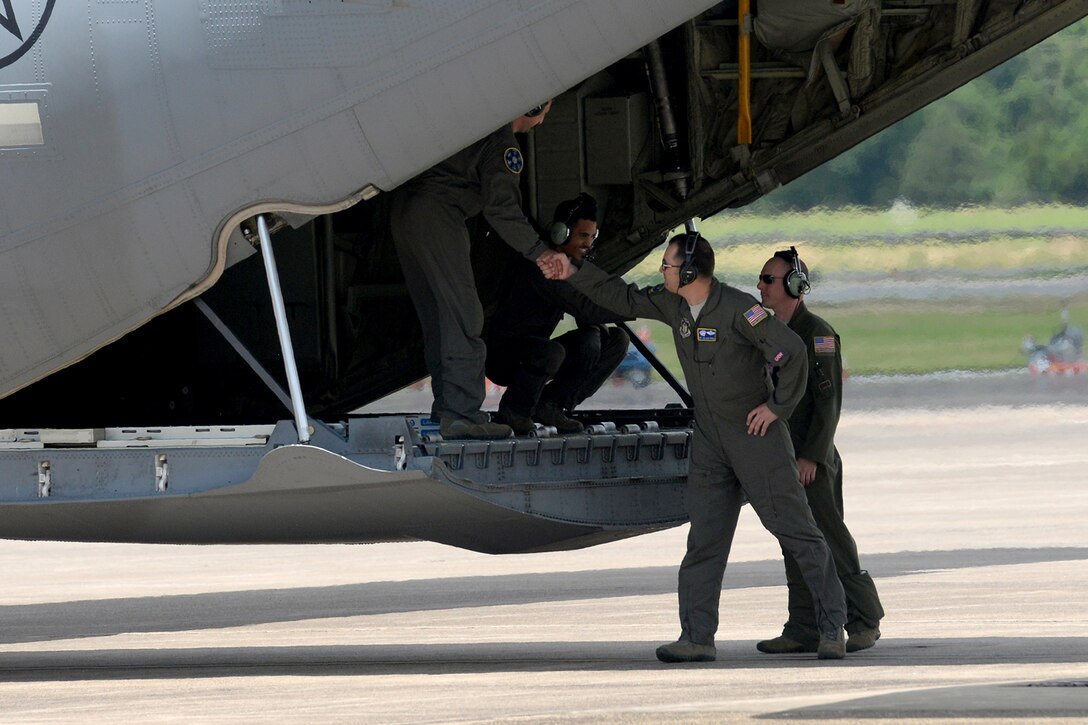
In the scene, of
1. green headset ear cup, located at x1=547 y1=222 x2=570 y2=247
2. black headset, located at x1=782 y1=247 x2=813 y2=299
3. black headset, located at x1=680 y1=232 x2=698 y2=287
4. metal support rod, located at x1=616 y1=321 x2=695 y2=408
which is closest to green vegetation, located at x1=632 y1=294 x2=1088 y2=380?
metal support rod, located at x1=616 y1=321 x2=695 y2=408

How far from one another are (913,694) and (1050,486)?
13.3m

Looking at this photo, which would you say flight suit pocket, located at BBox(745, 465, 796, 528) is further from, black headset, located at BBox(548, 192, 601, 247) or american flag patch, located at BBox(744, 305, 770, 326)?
black headset, located at BBox(548, 192, 601, 247)

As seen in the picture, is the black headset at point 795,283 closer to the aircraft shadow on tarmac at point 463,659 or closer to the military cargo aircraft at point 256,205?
the military cargo aircraft at point 256,205

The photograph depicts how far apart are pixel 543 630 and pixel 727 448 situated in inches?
114

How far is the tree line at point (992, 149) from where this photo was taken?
83.3 ft

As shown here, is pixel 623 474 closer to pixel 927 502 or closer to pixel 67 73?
pixel 67 73

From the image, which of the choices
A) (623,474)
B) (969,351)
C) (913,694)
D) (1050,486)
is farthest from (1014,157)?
(913,694)

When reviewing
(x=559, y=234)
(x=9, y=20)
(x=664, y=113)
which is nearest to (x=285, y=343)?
(x=559, y=234)

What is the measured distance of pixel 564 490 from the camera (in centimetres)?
938

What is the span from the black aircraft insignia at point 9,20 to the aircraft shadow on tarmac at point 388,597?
470 centimetres

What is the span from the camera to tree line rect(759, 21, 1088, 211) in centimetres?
2540

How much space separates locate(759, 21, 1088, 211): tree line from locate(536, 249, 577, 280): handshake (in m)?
15.0

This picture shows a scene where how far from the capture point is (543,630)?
11453 millimetres

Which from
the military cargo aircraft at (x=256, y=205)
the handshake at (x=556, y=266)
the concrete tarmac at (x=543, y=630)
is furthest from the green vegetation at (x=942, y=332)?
the handshake at (x=556, y=266)
